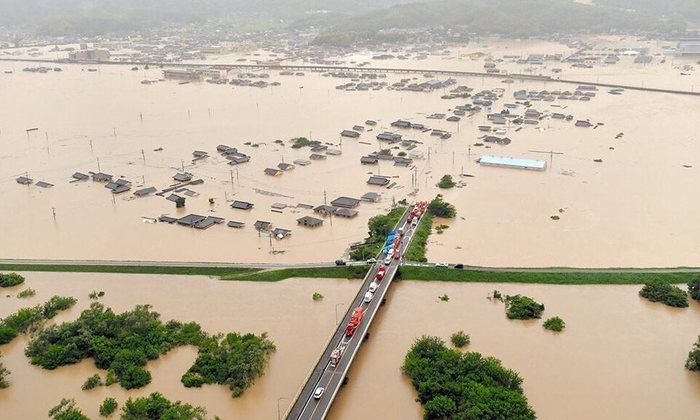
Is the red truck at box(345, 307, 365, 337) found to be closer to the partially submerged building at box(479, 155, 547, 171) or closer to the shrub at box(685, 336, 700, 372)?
the shrub at box(685, 336, 700, 372)

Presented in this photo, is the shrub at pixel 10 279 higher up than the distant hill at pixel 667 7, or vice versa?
the distant hill at pixel 667 7

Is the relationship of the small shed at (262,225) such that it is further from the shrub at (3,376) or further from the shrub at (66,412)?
the shrub at (66,412)

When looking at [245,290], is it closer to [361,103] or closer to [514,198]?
[514,198]

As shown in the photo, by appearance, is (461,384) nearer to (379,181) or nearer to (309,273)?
(309,273)

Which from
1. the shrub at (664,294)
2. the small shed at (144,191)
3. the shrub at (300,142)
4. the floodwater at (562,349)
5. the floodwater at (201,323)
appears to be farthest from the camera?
the shrub at (300,142)

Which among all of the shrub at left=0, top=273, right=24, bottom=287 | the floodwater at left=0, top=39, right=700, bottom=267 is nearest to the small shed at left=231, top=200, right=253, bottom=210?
the floodwater at left=0, top=39, right=700, bottom=267

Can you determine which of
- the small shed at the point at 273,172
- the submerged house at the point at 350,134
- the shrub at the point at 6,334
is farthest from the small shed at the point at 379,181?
the shrub at the point at 6,334
